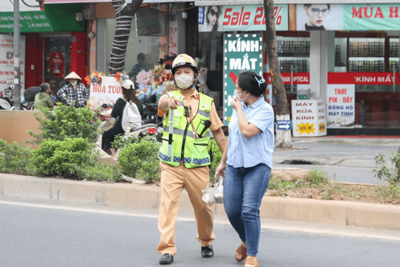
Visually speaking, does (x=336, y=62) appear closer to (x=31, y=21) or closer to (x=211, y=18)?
(x=211, y=18)

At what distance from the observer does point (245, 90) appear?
5.02 metres

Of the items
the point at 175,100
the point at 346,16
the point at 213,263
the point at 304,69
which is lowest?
the point at 213,263

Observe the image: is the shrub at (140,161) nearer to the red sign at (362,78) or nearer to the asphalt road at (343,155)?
the asphalt road at (343,155)

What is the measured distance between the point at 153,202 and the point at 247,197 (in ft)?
9.16

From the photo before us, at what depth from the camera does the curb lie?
649 centimetres

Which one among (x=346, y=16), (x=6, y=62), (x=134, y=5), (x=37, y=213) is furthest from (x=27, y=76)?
(x=37, y=213)

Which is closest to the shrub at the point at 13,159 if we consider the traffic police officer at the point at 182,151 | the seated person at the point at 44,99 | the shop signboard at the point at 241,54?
the traffic police officer at the point at 182,151

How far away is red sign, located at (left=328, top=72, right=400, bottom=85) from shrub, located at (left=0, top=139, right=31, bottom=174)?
37.5 feet

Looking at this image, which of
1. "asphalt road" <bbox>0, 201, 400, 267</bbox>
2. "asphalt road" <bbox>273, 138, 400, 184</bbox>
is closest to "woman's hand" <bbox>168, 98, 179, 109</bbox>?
"asphalt road" <bbox>0, 201, 400, 267</bbox>

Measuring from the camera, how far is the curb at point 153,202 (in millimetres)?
6492

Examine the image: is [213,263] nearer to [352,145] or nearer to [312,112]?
[352,145]

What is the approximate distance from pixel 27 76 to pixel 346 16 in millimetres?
12462

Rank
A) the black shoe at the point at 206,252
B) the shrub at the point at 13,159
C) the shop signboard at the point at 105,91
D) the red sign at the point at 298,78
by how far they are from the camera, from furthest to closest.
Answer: the red sign at the point at 298,78
the shop signboard at the point at 105,91
the shrub at the point at 13,159
the black shoe at the point at 206,252

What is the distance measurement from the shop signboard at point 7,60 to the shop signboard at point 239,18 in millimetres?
8822
